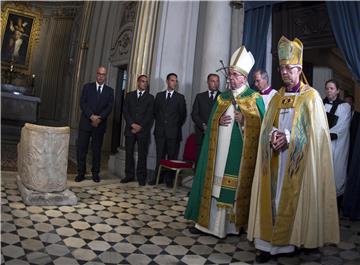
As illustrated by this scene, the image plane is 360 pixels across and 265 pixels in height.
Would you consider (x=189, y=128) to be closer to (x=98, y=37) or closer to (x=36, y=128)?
(x=36, y=128)

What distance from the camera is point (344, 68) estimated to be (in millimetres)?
7074

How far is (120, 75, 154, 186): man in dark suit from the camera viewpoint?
527 centimetres

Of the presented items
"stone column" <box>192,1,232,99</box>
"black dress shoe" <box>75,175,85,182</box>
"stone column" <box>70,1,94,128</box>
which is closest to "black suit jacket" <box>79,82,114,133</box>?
"black dress shoe" <box>75,175,85,182</box>

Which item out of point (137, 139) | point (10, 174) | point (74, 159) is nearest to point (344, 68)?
point (137, 139)

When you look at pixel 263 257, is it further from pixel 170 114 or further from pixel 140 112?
pixel 140 112

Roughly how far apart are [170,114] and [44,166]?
2.07m

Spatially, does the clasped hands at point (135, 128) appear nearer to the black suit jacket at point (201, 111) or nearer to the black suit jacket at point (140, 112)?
the black suit jacket at point (140, 112)

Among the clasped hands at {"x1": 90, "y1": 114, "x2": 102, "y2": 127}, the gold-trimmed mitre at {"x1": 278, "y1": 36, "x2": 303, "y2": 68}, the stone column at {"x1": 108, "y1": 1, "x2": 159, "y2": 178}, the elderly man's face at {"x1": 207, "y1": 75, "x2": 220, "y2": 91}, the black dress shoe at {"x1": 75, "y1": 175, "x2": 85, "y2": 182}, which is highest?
the stone column at {"x1": 108, "y1": 1, "x2": 159, "y2": 178}

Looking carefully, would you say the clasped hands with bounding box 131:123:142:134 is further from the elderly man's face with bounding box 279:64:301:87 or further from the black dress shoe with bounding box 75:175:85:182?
the elderly man's face with bounding box 279:64:301:87

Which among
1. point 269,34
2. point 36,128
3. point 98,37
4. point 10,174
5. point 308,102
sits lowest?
point 10,174

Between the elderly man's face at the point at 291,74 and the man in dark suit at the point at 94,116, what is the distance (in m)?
3.03

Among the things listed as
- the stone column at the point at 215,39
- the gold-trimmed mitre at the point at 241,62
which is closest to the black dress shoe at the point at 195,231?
the gold-trimmed mitre at the point at 241,62

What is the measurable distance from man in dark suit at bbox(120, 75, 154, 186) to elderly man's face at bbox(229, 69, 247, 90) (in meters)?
2.30

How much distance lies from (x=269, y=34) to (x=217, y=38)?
0.84 metres
